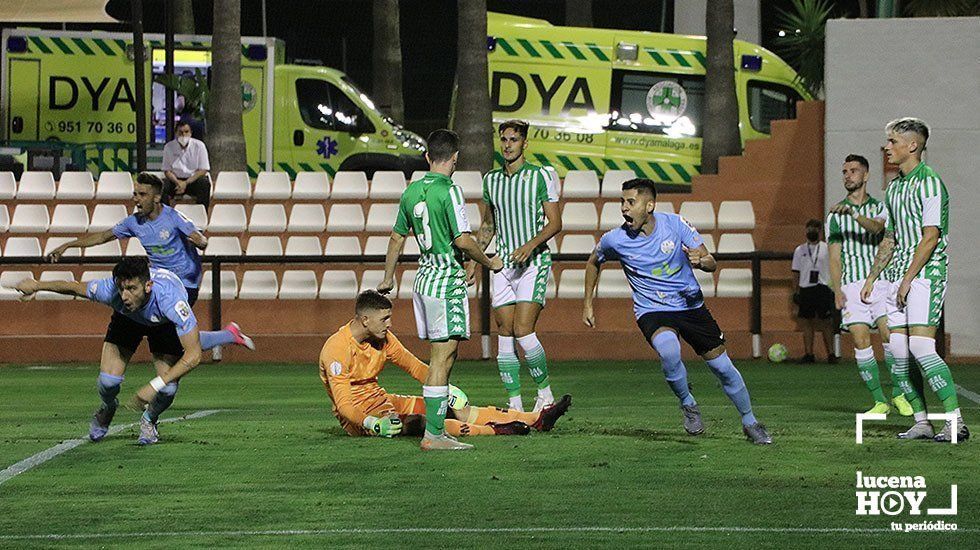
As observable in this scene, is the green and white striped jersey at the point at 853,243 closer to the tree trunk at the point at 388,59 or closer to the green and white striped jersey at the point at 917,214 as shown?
the green and white striped jersey at the point at 917,214

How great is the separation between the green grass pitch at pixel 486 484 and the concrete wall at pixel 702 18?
968 inches

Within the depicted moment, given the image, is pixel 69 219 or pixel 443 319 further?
pixel 69 219

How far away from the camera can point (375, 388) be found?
11711 millimetres

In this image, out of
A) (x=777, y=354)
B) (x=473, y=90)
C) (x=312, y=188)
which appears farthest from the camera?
(x=473, y=90)

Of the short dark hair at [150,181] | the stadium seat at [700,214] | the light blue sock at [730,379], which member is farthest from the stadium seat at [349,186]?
the light blue sock at [730,379]

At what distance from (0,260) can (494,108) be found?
32.3ft

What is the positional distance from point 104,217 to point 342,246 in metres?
3.72

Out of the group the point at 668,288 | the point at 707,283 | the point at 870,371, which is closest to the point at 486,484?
the point at 668,288

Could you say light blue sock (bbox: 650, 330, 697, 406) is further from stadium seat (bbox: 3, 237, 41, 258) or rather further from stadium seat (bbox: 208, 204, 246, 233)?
stadium seat (bbox: 3, 237, 41, 258)

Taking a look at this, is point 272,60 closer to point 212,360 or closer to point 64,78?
point 64,78

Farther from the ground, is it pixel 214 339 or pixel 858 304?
pixel 858 304

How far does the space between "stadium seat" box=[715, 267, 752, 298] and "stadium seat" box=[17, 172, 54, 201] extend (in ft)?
32.9

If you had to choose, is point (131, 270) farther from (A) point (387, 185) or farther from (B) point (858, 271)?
(A) point (387, 185)

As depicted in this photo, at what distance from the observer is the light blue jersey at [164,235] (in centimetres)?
1391
